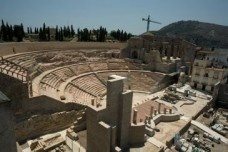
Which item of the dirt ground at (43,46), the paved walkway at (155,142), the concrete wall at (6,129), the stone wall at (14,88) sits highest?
the dirt ground at (43,46)

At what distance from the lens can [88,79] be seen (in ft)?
90.9

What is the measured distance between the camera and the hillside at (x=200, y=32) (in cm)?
8591

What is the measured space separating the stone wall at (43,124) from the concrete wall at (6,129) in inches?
416

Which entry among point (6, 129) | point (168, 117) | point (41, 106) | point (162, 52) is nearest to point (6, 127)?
point (6, 129)

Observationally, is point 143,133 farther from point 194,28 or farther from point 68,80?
point 194,28

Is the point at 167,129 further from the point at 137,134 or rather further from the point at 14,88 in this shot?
the point at 14,88

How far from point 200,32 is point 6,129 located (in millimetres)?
111911

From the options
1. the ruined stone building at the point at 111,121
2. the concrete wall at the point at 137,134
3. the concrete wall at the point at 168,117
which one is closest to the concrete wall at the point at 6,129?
the ruined stone building at the point at 111,121

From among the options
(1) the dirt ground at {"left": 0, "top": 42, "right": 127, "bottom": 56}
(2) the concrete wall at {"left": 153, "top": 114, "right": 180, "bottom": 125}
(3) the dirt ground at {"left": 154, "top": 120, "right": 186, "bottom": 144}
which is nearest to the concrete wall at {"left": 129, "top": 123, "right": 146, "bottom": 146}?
(3) the dirt ground at {"left": 154, "top": 120, "right": 186, "bottom": 144}

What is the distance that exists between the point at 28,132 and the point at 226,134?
57.8 feet

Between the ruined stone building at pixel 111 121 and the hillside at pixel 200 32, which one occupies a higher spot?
the hillside at pixel 200 32

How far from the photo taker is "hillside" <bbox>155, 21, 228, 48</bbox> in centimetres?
8591

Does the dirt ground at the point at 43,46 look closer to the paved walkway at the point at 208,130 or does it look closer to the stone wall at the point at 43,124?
the stone wall at the point at 43,124

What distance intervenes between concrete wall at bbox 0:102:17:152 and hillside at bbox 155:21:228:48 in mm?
84962
